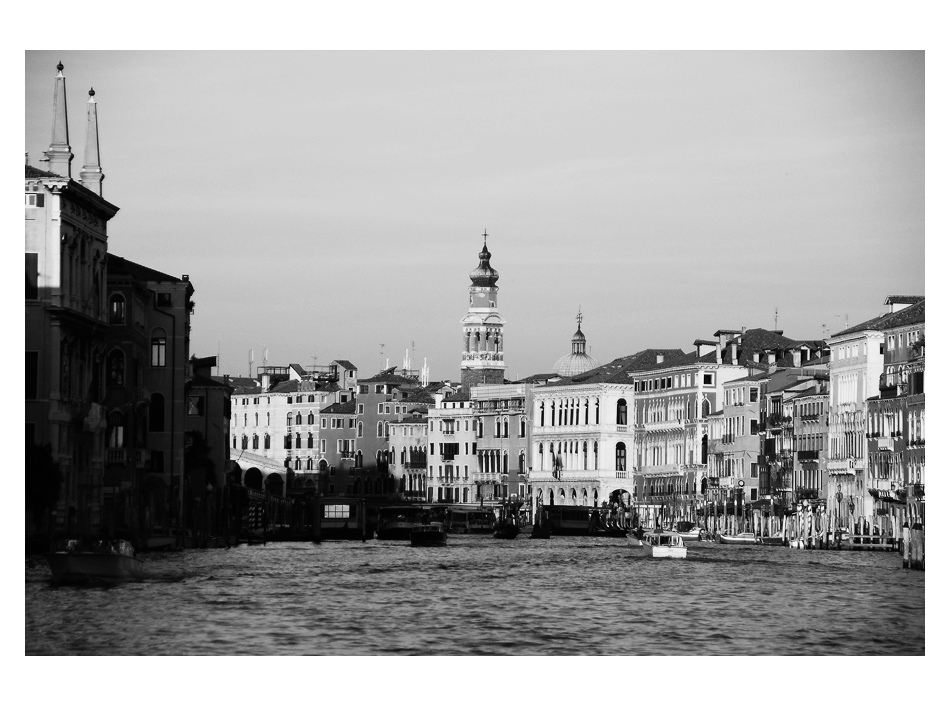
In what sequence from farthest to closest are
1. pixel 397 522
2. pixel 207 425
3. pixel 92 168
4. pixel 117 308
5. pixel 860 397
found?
1. pixel 397 522
2. pixel 860 397
3. pixel 207 425
4. pixel 117 308
5. pixel 92 168

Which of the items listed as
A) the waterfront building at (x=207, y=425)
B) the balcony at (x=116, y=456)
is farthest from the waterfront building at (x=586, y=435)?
the balcony at (x=116, y=456)

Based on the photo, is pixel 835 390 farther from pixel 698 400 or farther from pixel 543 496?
pixel 543 496

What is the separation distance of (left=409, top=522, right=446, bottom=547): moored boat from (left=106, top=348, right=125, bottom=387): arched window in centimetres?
1597

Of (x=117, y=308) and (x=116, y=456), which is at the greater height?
(x=117, y=308)

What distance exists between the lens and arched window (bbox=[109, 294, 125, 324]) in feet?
113

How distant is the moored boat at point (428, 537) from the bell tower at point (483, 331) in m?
37.1

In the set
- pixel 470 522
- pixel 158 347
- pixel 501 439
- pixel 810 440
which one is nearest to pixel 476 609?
pixel 158 347

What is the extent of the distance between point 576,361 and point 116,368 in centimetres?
5053

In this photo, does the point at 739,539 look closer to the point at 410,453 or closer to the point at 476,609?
the point at 476,609

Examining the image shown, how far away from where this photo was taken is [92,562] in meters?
27.1
